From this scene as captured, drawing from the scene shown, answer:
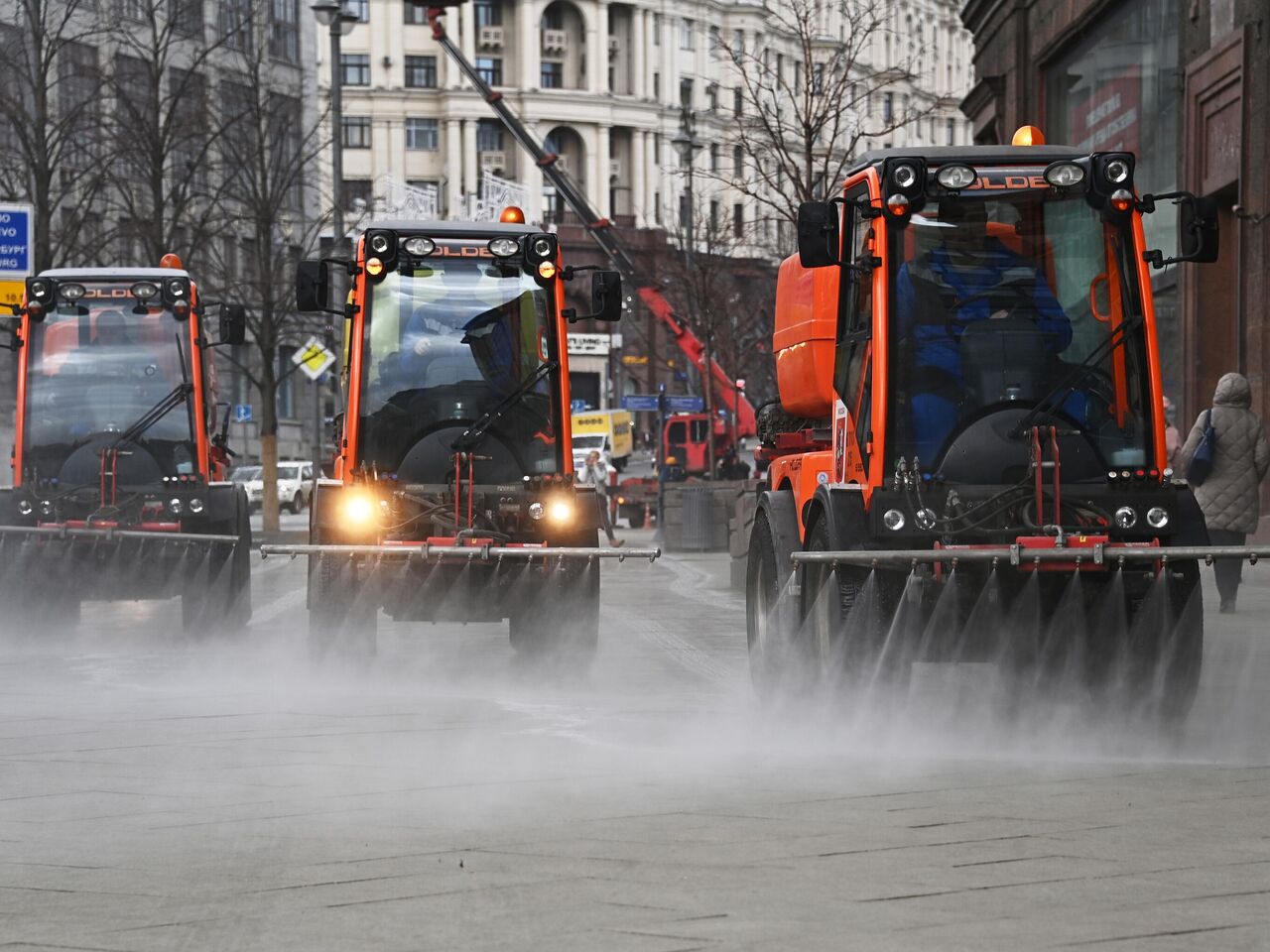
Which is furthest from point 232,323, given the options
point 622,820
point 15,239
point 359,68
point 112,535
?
point 359,68

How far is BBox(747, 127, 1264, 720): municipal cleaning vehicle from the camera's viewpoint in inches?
378

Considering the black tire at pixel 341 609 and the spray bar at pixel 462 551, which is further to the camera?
the black tire at pixel 341 609

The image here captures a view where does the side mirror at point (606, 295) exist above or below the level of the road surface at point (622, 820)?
above

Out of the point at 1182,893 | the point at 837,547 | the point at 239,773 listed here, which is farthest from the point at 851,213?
the point at 1182,893

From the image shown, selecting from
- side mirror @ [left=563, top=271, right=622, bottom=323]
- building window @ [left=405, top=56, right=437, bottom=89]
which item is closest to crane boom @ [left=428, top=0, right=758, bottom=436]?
side mirror @ [left=563, top=271, right=622, bottom=323]

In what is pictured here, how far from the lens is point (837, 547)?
1015 centimetres

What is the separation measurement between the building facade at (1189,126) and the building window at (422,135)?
82.7m

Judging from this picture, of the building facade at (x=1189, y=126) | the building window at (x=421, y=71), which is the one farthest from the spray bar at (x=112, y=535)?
the building window at (x=421, y=71)

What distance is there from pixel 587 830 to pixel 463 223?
750 cm

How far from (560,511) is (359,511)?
1.23m

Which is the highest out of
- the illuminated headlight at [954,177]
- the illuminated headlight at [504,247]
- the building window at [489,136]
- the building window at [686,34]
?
the building window at [686,34]

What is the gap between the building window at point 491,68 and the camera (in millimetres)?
110875

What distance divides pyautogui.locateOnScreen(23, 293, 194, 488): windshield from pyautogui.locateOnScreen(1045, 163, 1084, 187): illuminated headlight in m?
8.67

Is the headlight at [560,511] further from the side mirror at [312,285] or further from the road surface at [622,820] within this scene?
the side mirror at [312,285]
